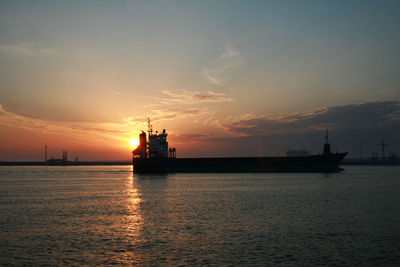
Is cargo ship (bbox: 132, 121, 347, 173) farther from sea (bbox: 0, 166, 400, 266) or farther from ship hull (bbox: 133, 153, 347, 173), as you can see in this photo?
sea (bbox: 0, 166, 400, 266)

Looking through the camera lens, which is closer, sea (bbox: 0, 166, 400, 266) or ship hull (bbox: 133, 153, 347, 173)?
sea (bbox: 0, 166, 400, 266)

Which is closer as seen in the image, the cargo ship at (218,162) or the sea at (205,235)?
the sea at (205,235)

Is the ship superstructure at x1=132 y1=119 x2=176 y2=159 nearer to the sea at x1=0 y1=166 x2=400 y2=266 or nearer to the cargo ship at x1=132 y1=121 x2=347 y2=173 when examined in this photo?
the cargo ship at x1=132 y1=121 x2=347 y2=173

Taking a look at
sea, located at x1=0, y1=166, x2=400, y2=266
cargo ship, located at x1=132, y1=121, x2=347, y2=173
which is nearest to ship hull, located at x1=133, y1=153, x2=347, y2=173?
cargo ship, located at x1=132, y1=121, x2=347, y2=173

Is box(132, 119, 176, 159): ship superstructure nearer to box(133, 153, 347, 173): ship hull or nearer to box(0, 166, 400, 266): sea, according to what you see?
box(133, 153, 347, 173): ship hull

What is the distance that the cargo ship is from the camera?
97.4 meters

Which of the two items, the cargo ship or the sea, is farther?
the cargo ship

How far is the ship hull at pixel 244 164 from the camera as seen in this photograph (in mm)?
97188

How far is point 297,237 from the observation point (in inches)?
828

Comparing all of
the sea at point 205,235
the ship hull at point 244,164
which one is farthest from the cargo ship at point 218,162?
the sea at point 205,235

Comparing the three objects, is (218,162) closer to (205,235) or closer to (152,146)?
(152,146)

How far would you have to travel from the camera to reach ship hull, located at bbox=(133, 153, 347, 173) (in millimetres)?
97188

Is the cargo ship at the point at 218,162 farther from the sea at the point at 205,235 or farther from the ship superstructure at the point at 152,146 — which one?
the sea at the point at 205,235

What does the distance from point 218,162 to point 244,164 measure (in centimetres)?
802
